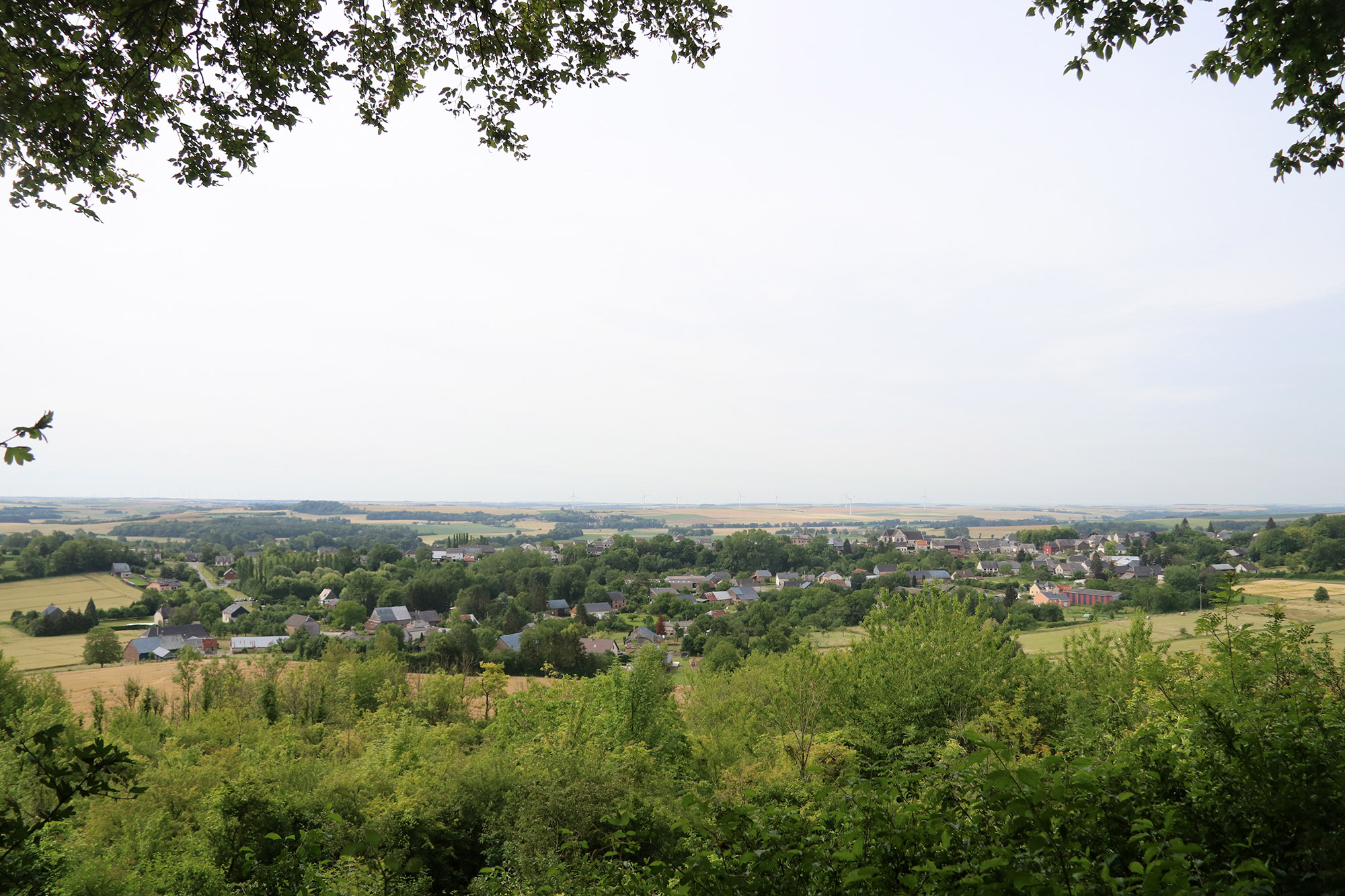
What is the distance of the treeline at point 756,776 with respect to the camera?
287cm

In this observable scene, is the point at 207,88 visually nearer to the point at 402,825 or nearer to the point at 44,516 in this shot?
the point at 402,825

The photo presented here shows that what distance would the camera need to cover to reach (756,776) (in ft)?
50.3

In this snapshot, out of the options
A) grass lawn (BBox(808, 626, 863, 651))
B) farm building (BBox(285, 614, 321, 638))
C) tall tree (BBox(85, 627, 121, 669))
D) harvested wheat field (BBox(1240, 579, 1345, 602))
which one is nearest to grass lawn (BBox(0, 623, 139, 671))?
tall tree (BBox(85, 627, 121, 669))

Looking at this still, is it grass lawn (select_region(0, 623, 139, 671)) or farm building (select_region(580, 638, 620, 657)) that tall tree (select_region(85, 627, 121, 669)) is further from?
farm building (select_region(580, 638, 620, 657))

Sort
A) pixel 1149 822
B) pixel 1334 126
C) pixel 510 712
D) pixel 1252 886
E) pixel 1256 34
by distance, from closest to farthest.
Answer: pixel 1252 886
pixel 1149 822
pixel 1256 34
pixel 1334 126
pixel 510 712

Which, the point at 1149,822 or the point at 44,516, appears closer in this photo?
the point at 1149,822

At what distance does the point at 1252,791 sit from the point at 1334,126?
5.43 m

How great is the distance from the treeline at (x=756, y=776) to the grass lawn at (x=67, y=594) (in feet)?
107

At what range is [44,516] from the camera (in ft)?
345

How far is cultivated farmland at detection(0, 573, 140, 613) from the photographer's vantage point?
4875 centimetres

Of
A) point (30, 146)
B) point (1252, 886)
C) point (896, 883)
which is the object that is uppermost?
point (30, 146)

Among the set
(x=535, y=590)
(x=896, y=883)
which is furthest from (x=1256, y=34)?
(x=535, y=590)

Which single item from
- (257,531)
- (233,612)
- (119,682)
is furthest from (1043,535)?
(257,531)

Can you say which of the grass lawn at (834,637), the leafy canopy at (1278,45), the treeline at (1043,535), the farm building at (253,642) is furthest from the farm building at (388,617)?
the treeline at (1043,535)
